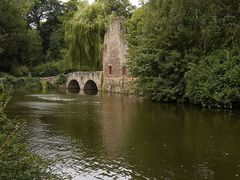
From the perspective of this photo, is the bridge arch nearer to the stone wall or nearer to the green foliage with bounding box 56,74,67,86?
the green foliage with bounding box 56,74,67,86

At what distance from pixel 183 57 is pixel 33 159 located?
1774 centimetres

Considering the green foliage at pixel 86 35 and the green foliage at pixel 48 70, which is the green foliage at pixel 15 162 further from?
the green foliage at pixel 48 70

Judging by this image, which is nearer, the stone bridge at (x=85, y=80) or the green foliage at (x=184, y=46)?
the green foliage at (x=184, y=46)

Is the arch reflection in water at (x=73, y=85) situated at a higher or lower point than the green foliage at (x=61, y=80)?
lower

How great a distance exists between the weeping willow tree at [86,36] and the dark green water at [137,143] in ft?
→ 61.3

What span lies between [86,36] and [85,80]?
204 inches

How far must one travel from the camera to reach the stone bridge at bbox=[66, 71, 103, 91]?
37750 millimetres

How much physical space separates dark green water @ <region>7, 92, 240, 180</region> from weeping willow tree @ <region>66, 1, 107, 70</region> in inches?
736

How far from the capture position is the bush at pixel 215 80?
62.5ft

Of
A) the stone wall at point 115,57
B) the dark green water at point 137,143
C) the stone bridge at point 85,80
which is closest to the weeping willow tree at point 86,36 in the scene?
the stone wall at point 115,57

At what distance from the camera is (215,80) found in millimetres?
19891

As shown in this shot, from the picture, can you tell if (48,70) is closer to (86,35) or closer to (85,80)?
(85,80)

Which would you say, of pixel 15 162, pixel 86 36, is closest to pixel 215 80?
pixel 15 162

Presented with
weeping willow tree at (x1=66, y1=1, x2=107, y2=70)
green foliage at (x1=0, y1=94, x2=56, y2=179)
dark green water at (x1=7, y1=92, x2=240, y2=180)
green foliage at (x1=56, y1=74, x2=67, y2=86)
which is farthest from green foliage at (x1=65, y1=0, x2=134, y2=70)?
green foliage at (x1=0, y1=94, x2=56, y2=179)
